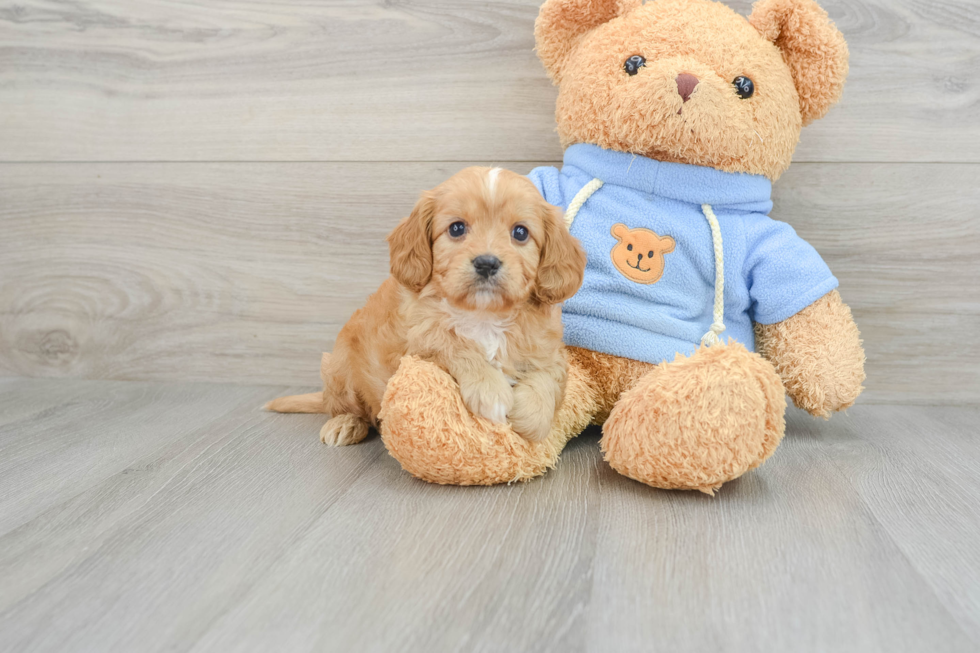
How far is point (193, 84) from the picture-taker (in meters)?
2.14

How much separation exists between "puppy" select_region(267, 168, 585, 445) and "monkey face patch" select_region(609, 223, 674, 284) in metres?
0.22

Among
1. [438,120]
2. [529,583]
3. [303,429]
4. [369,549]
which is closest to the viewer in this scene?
[529,583]

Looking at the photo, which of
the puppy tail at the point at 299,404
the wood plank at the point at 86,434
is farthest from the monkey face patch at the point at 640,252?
the wood plank at the point at 86,434

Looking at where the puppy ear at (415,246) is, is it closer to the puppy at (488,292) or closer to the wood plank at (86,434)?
the puppy at (488,292)

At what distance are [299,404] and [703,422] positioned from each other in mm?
1108

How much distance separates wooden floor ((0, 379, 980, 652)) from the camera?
3.03ft

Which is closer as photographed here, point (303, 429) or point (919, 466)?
point (919, 466)

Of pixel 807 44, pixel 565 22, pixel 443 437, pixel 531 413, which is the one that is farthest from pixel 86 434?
pixel 807 44

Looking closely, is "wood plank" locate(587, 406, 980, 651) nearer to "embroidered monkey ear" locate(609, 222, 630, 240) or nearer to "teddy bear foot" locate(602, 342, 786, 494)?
"teddy bear foot" locate(602, 342, 786, 494)

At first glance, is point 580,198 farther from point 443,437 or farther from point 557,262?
point 443,437

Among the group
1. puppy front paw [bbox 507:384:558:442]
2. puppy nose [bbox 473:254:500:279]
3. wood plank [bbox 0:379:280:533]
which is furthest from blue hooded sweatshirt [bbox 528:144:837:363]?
wood plank [bbox 0:379:280:533]

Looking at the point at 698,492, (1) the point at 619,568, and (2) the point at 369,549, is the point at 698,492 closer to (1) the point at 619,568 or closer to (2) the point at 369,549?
(1) the point at 619,568

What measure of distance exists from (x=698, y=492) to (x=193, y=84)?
1.82 m

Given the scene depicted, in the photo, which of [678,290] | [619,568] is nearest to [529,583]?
[619,568]
